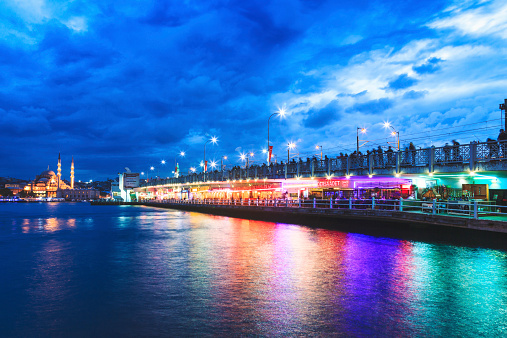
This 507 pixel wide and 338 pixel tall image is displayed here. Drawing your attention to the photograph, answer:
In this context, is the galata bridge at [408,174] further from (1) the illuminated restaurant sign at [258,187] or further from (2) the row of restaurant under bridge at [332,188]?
(1) the illuminated restaurant sign at [258,187]

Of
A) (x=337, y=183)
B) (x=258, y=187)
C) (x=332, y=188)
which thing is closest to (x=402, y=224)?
(x=337, y=183)

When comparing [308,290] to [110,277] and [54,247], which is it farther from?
[54,247]

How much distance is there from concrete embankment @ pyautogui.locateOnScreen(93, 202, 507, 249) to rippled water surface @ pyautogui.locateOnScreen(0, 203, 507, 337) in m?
0.86

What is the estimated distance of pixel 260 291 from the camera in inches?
566

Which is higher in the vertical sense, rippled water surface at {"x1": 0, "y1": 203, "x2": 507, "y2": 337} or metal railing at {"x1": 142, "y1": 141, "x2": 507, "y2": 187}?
metal railing at {"x1": 142, "y1": 141, "x2": 507, "y2": 187}

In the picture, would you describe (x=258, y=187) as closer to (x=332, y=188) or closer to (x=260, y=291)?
(x=332, y=188)

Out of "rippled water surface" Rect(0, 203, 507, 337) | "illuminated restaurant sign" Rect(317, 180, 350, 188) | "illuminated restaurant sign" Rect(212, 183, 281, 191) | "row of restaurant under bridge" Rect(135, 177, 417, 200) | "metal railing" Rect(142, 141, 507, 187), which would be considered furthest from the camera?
"illuminated restaurant sign" Rect(212, 183, 281, 191)

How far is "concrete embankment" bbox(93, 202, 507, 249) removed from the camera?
2077cm

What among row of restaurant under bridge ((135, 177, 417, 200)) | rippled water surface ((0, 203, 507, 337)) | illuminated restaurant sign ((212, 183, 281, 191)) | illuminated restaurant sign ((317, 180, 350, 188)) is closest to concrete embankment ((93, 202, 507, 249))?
rippled water surface ((0, 203, 507, 337))

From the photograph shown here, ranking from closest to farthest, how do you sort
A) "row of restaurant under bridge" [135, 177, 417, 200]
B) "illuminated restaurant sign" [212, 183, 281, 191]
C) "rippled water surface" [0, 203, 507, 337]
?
"rippled water surface" [0, 203, 507, 337] < "row of restaurant under bridge" [135, 177, 417, 200] < "illuminated restaurant sign" [212, 183, 281, 191]


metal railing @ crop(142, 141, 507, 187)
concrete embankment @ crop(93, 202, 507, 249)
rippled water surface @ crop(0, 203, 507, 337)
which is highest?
metal railing @ crop(142, 141, 507, 187)

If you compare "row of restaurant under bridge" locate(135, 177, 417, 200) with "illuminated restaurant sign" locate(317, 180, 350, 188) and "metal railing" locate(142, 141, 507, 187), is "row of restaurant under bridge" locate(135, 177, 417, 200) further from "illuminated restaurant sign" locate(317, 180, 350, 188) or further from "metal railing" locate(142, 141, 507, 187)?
"metal railing" locate(142, 141, 507, 187)

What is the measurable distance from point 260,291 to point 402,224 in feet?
53.7

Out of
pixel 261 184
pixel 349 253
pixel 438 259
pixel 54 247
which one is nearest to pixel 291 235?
pixel 349 253
